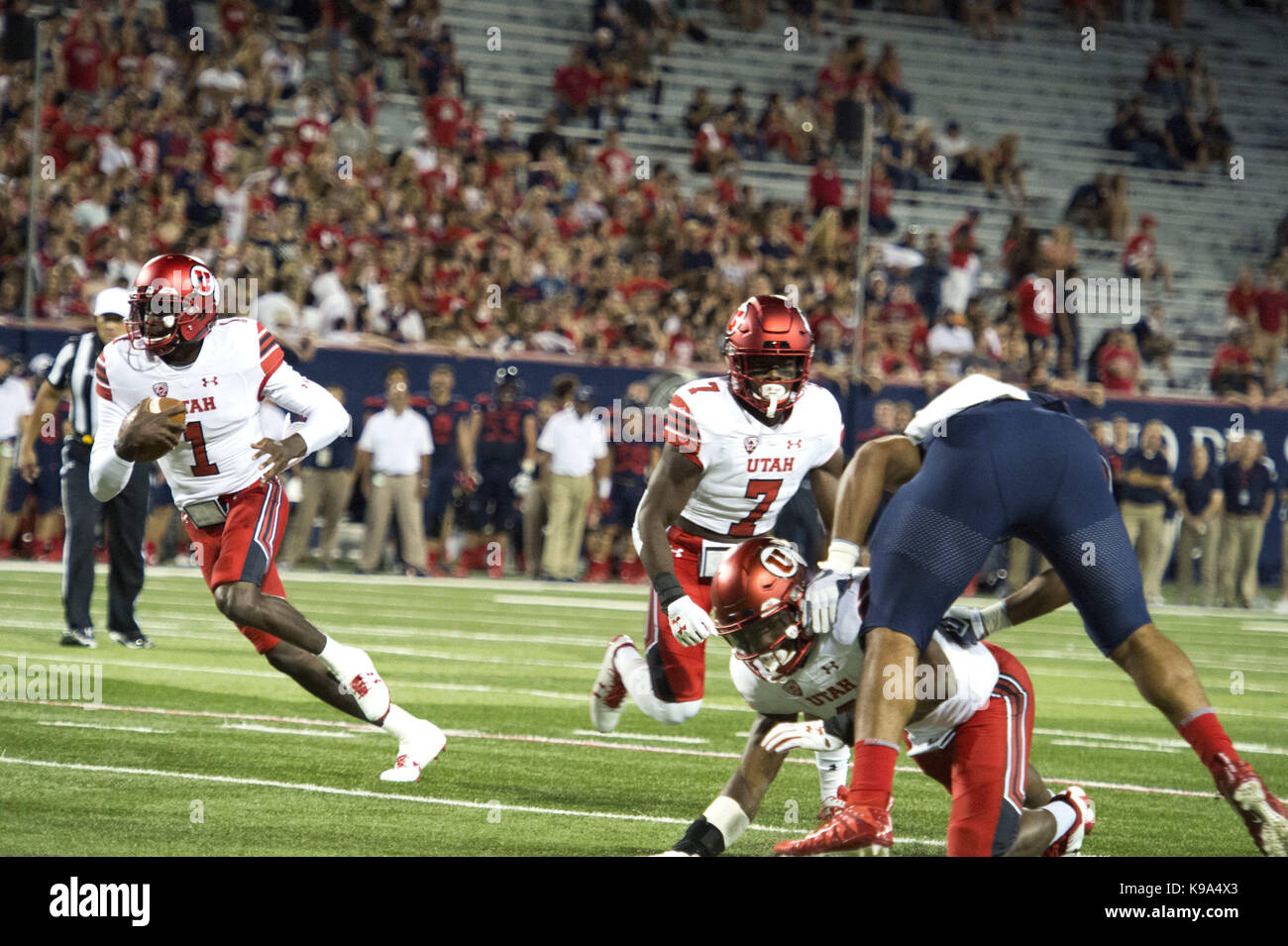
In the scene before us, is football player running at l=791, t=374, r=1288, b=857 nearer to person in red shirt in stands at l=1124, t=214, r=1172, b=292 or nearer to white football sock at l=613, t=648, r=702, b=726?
white football sock at l=613, t=648, r=702, b=726

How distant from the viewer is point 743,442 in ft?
21.4

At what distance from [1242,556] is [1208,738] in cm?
1372

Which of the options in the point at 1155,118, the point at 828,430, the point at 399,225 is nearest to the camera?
the point at 828,430

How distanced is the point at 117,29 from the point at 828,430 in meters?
15.0

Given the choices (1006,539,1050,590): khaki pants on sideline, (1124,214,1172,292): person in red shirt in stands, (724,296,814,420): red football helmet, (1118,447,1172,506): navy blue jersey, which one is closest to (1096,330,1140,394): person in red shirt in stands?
(1118,447,1172,506): navy blue jersey

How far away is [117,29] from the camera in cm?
1936

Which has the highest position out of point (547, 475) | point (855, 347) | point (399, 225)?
point (399, 225)

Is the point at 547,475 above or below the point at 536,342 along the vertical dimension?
below

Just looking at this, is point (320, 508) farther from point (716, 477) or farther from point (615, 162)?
point (716, 477)

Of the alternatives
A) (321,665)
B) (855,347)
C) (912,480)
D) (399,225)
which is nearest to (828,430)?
(912,480)

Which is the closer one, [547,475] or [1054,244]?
[547,475]

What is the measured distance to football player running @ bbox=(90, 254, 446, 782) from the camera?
21.2 ft

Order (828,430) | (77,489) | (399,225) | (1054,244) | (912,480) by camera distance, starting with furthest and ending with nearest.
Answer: (1054,244), (399,225), (77,489), (828,430), (912,480)

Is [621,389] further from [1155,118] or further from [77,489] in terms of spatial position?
[1155,118]
